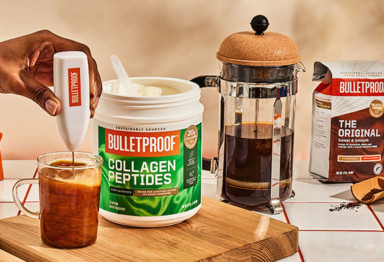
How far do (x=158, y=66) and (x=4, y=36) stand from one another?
0.34 meters

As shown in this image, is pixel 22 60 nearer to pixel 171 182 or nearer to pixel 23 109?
pixel 171 182

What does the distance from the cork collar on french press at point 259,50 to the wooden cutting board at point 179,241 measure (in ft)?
0.87

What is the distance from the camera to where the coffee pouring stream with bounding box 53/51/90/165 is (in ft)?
3.06

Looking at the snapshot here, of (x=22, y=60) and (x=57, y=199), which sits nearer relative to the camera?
(x=57, y=199)

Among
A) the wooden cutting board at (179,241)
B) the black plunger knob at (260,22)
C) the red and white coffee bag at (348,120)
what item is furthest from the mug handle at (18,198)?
the red and white coffee bag at (348,120)

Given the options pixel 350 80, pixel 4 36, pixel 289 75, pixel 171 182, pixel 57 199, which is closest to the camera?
pixel 57 199

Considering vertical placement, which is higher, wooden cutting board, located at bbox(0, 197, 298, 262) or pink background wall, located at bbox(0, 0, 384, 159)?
pink background wall, located at bbox(0, 0, 384, 159)

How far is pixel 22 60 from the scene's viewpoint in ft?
3.78

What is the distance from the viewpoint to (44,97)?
95cm

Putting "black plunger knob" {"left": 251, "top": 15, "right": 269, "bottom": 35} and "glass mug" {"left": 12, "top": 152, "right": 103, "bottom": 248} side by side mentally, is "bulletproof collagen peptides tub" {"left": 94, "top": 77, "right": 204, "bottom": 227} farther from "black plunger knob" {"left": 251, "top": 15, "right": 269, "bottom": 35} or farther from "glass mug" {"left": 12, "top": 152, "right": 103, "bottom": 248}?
"black plunger knob" {"left": 251, "top": 15, "right": 269, "bottom": 35}

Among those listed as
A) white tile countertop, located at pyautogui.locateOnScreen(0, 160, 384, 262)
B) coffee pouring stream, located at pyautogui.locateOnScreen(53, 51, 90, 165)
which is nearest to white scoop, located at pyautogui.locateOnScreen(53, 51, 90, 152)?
coffee pouring stream, located at pyautogui.locateOnScreen(53, 51, 90, 165)

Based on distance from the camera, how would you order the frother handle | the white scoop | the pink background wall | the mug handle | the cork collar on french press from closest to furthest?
the white scoop, the mug handle, the cork collar on french press, the frother handle, the pink background wall

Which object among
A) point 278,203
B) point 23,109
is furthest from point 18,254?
point 23,109

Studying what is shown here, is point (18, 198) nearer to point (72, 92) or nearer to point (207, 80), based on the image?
point (72, 92)
